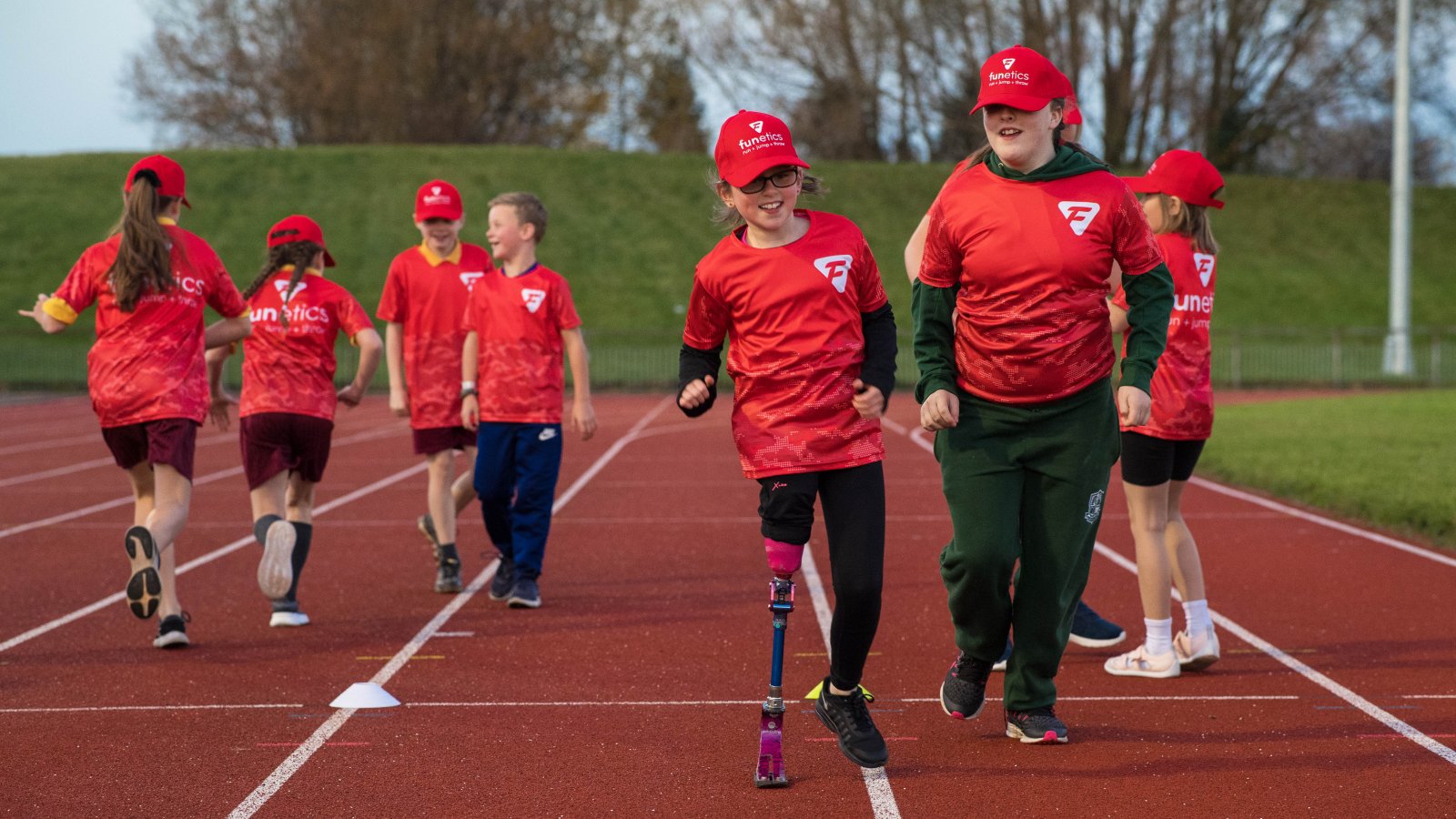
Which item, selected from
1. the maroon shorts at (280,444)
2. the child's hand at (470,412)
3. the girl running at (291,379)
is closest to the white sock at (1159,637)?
the child's hand at (470,412)

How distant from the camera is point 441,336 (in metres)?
8.02

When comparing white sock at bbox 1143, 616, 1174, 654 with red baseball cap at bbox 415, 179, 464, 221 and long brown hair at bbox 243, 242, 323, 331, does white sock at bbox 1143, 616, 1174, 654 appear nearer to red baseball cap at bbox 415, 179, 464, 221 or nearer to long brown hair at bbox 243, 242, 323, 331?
long brown hair at bbox 243, 242, 323, 331

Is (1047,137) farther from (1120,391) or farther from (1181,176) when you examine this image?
(1181,176)

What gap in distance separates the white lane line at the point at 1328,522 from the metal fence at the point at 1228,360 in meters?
16.8

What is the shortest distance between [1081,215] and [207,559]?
631 cm

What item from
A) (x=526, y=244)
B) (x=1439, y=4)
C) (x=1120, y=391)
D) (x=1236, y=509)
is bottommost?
(x=1236, y=509)

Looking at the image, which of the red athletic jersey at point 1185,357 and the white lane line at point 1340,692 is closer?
the white lane line at point 1340,692

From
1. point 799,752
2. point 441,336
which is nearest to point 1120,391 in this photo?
point 799,752

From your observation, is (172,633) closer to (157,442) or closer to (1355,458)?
(157,442)

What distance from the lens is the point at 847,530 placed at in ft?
14.2

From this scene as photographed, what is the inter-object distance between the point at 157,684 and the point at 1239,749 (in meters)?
3.82

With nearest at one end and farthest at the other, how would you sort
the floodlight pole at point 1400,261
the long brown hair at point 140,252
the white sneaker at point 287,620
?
the long brown hair at point 140,252
the white sneaker at point 287,620
the floodlight pole at point 1400,261

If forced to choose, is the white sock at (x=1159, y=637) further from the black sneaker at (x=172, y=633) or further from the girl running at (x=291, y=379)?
the black sneaker at (x=172, y=633)

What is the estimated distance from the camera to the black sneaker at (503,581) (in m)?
7.40
